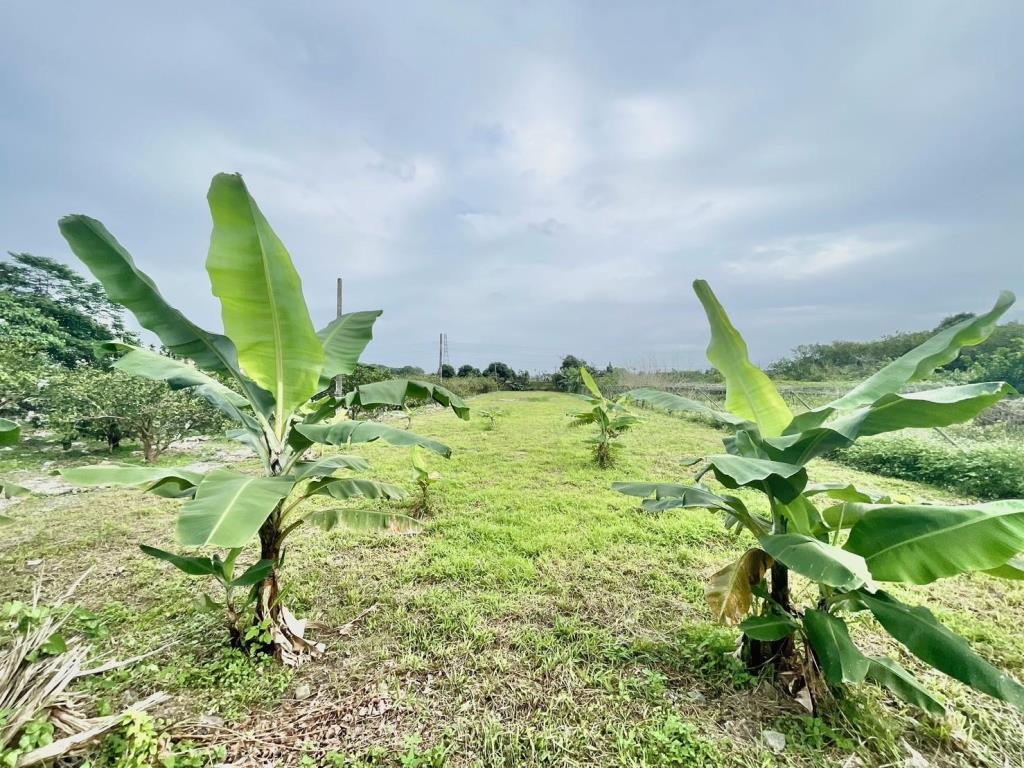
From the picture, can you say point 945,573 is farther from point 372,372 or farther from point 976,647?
point 372,372

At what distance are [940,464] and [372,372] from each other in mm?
11745

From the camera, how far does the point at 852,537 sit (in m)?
1.39

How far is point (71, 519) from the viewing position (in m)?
3.36

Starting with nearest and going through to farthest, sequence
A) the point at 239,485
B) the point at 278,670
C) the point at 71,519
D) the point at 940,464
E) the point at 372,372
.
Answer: the point at 239,485
the point at 278,670
the point at 71,519
the point at 940,464
the point at 372,372

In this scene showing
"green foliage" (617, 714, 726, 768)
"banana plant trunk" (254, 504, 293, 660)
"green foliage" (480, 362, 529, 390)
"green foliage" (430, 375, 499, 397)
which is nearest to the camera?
"green foliage" (617, 714, 726, 768)

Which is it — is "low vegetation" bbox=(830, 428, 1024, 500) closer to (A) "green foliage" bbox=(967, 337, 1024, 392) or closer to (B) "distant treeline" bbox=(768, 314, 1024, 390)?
(A) "green foliage" bbox=(967, 337, 1024, 392)

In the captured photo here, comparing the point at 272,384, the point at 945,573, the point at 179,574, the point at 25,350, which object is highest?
the point at 25,350

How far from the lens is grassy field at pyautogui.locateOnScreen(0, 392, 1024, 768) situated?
138 cm

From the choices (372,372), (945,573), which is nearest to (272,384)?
(945,573)

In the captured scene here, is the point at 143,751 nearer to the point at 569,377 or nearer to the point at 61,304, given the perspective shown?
the point at 61,304

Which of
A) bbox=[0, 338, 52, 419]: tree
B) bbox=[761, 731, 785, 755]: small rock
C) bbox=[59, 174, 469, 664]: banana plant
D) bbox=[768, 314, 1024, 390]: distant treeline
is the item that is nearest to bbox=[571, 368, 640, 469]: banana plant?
bbox=[59, 174, 469, 664]: banana plant

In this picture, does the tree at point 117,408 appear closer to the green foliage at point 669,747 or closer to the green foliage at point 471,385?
the green foliage at point 669,747

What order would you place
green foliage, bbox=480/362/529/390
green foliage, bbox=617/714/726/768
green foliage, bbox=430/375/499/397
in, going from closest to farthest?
1. green foliage, bbox=617/714/726/768
2. green foliage, bbox=430/375/499/397
3. green foliage, bbox=480/362/529/390

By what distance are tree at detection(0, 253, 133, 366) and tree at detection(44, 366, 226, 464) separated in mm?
6852
